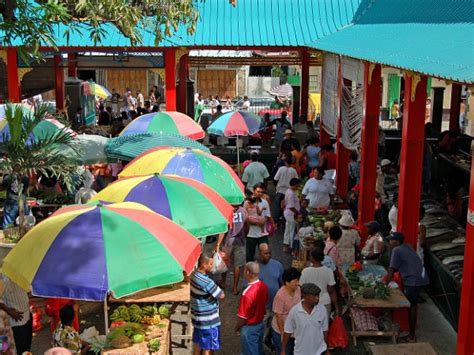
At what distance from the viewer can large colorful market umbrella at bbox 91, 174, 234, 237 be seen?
7.82 meters

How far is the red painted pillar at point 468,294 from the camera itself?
6.48m

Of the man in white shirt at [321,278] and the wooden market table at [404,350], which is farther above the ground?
the man in white shirt at [321,278]

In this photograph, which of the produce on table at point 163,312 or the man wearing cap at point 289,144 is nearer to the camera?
the produce on table at point 163,312

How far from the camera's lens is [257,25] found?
17109mm

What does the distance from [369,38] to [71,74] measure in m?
16.5

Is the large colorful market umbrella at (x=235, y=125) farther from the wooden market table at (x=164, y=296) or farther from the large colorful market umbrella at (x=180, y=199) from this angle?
the wooden market table at (x=164, y=296)

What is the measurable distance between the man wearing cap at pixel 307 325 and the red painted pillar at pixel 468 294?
1331mm

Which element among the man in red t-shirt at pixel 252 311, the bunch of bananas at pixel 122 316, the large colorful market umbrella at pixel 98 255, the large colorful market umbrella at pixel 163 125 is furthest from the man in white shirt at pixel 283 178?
the large colorful market umbrella at pixel 98 255

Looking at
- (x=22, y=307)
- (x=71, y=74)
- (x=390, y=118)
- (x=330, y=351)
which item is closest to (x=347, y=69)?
(x=330, y=351)

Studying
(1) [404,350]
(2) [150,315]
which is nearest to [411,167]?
(1) [404,350]

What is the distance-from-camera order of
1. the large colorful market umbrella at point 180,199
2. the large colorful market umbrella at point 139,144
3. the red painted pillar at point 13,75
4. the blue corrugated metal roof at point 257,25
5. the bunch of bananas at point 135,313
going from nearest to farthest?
the bunch of bananas at point 135,313 < the large colorful market umbrella at point 180,199 < the large colorful market umbrella at point 139,144 < the red painted pillar at point 13,75 < the blue corrugated metal roof at point 257,25

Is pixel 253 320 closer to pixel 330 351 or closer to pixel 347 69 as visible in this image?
pixel 330 351

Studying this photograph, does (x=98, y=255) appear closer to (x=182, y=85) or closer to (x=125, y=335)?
(x=125, y=335)

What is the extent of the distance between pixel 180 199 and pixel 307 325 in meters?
2.13
